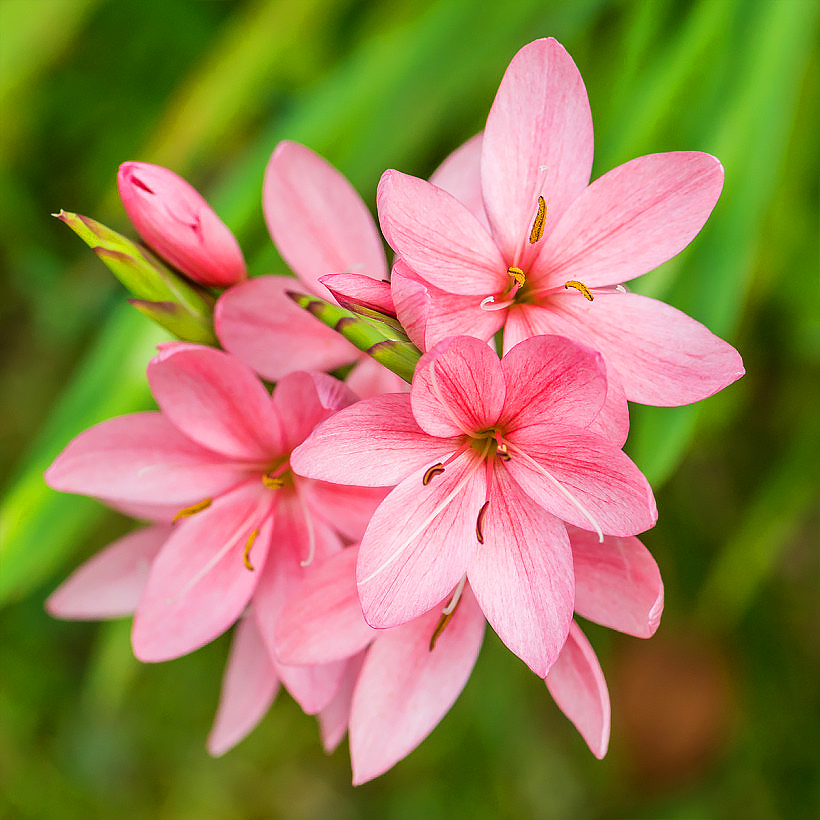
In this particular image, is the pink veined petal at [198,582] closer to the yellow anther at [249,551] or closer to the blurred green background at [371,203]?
the yellow anther at [249,551]

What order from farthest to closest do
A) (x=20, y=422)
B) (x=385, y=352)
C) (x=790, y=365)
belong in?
(x=20, y=422)
(x=790, y=365)
(x=385, y=352)

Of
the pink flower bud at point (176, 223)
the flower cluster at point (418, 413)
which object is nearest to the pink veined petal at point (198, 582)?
the flower cluster at point (418, 413)

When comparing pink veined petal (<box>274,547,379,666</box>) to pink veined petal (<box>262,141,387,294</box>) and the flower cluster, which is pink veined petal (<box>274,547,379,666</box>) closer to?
the flower cluster

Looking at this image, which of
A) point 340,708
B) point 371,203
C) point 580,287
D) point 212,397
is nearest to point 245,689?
point 340,708

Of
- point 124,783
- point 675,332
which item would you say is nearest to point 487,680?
point 124,783

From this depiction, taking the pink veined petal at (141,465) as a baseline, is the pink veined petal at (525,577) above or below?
below

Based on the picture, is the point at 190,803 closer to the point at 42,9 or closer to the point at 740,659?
the point at 740,659
